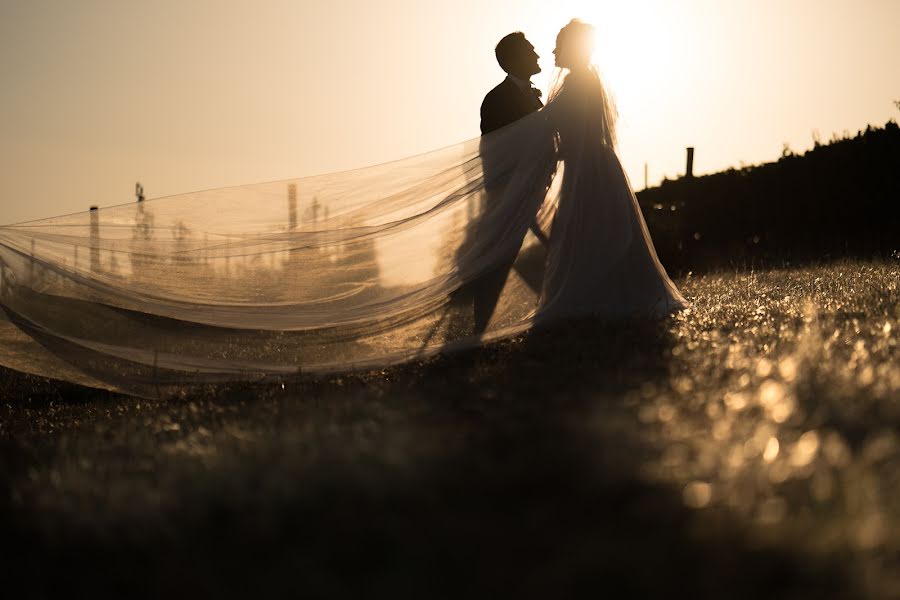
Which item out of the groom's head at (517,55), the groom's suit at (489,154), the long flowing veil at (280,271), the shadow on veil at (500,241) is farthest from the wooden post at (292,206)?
the groom's head at (517,55)

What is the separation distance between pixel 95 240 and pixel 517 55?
3.77m

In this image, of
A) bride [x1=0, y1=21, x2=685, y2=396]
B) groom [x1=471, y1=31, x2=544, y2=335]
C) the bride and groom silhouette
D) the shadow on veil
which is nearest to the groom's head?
groom [x1=471, y1=31, x2=544, y2=335]

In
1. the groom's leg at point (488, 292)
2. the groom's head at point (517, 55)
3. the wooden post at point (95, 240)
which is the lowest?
the groom's leg at point (488, 292)

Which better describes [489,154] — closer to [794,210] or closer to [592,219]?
[592,219]

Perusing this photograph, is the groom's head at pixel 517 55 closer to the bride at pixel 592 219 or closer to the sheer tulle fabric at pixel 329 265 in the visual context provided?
the bride at pixel 592 219

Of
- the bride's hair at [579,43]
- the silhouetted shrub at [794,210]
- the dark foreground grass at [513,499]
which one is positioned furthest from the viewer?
the silhouetted shrub at [794,210]

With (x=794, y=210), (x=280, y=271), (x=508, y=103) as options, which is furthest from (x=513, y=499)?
(x=794, y=210)

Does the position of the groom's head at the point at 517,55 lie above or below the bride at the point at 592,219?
above

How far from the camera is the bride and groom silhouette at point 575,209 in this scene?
620 centimetres

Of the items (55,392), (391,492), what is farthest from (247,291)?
(391,492)

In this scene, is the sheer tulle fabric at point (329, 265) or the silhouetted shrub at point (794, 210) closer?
the sheer tulle fabric at point (329, 265)

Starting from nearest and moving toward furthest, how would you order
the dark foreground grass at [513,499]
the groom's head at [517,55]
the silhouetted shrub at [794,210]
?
the dark foreground grass at [513,499] → the groom's head at [517,55] → the silhouetted shrub at [794,210]

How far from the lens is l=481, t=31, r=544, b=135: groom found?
7305 millimetres

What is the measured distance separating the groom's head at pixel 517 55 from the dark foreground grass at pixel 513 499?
194 inches
